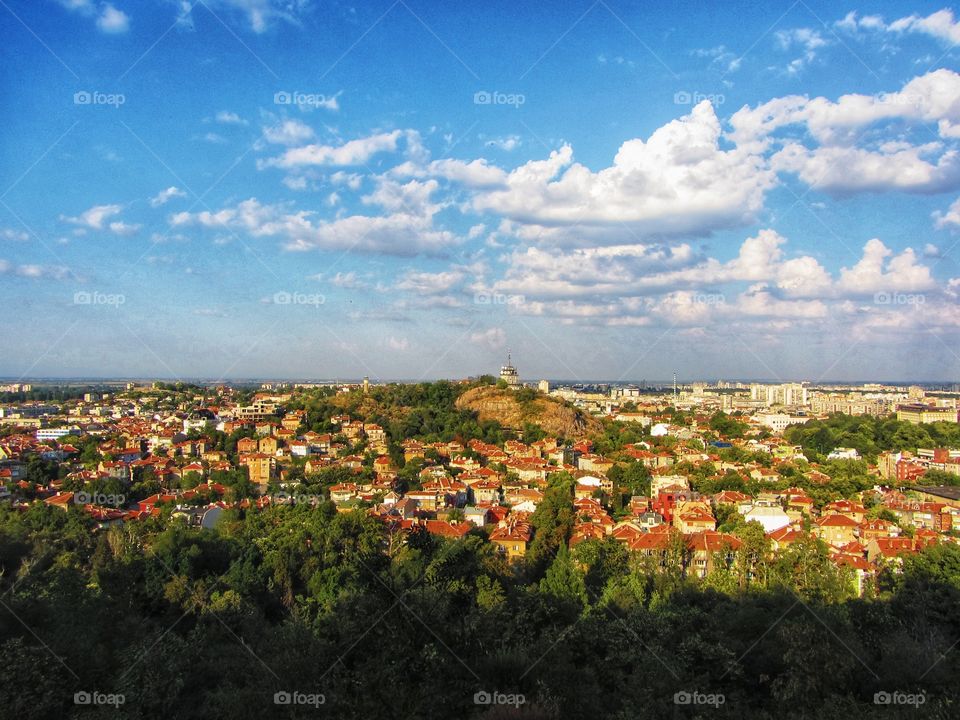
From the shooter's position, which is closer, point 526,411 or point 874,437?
point 874,437

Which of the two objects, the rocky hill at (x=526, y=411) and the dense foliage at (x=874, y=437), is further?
the rocky hill at (x=526, y=411)

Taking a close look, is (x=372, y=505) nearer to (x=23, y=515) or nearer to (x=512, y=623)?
Result: (x=23, y=515)

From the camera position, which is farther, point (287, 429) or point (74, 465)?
point (287, 429)

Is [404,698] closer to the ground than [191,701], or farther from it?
farther from it

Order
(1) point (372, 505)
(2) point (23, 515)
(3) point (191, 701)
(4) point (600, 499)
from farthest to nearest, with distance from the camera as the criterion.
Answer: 1. (4) point (600, 499)
2. (1) point (372, 505)
3. (2) point (23, 515)
4. (3) point (191, 701)

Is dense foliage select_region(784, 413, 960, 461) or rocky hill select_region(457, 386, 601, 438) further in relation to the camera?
rocky hill select_region(457, 386, 601, 438)

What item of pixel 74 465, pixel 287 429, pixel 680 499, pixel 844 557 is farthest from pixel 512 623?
pixel 287 429

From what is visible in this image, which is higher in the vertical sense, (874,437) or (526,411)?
(526,411)

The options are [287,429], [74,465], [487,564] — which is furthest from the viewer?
[287,429]
